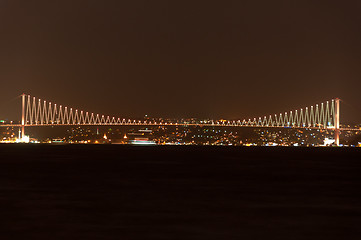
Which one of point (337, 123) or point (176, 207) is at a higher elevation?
point (337, 123)

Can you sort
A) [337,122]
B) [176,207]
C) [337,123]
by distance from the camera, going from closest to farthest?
[176,207], [337,123], [337,122]

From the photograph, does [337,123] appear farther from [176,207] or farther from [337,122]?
[176,207]

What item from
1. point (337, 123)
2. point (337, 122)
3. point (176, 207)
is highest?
point (337, 122)

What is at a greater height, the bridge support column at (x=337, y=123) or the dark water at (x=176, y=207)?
the bridge support column at (x=337, y=123)

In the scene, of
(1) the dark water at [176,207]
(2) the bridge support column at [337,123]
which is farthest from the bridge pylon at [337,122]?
(1) the dark water at [176,207]

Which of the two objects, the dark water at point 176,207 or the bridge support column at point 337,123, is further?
Answer: the bridge support column at point 337,123

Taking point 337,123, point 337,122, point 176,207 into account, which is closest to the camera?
point 176,207

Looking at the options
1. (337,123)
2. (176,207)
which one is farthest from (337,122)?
(176,207)

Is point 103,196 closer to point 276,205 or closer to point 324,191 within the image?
point 276,205

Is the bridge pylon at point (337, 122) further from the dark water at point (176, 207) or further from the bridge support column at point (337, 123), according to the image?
the dark water at point (176, 207)

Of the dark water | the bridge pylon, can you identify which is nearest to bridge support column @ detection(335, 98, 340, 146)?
the bridge pylon

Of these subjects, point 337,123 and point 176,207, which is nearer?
point 176,207
